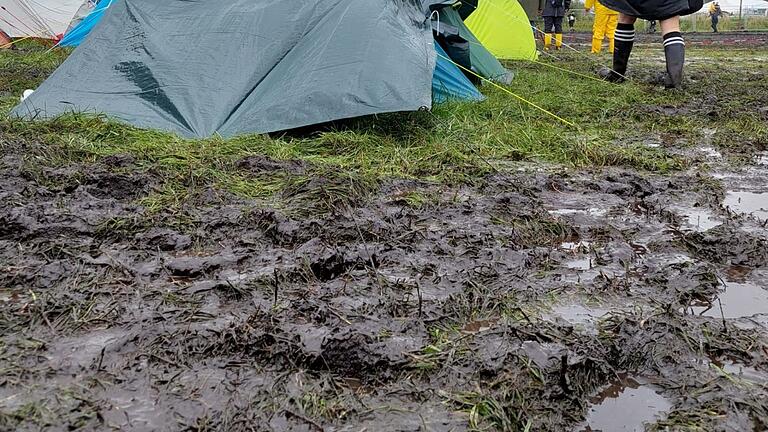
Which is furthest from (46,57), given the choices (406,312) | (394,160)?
(406,312)

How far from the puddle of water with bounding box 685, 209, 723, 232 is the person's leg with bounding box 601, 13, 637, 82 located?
15.6 ft

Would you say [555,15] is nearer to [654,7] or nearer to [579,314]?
[654,7]

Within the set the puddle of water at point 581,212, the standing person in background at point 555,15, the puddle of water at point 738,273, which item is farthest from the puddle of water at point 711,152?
the standing person in background at point 555,15

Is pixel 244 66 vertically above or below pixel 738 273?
above

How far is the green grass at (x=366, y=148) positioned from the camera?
11.9ft

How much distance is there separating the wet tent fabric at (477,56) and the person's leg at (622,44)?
3.98 ft

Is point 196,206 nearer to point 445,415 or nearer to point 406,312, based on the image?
point 406,312

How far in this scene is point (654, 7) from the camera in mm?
7301

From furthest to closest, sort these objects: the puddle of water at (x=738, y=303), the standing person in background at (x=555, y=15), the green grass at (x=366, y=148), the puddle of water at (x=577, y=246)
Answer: the standing person in background at (x=555, y=15) → the green grass at (x=366, y=148) → the puddle of water at (x=577, y=246) → the puddle of water at (x=738, y=303)

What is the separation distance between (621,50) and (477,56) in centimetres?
163

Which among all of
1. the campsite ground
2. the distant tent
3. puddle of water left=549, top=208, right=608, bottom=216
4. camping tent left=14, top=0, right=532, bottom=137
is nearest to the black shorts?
camping tent left=14, top=0, right=532, bottom=137

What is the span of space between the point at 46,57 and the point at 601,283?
1028cm

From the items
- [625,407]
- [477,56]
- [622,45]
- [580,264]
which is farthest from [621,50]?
[625,407]

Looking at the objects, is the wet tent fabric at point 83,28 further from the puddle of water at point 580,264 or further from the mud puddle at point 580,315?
the mud puddle at point 580,315
